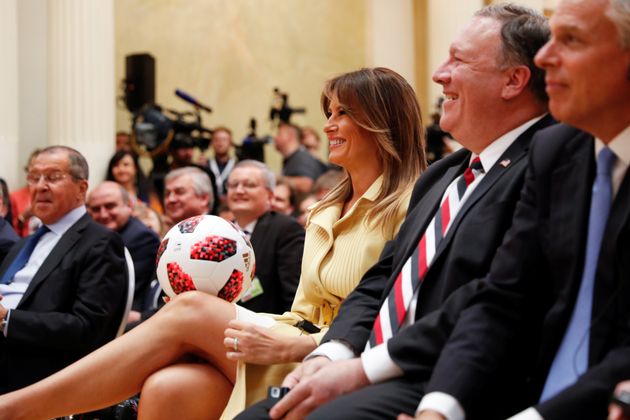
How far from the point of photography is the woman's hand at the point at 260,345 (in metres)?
2.88

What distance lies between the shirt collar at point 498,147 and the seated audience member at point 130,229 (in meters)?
3.13

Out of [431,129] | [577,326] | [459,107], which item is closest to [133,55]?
[431,129]

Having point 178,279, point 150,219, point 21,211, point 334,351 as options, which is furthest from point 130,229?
point 334,351

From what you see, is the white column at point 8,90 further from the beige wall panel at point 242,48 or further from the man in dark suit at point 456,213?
the man in dark suit at point 456,213

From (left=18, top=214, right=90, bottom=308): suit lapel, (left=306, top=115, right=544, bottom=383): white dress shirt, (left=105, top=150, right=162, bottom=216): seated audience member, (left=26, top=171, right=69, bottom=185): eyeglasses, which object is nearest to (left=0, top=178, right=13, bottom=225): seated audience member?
(left=26, top=171, right=69, bottom=185): eyeglasses

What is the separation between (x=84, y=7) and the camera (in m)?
9.07

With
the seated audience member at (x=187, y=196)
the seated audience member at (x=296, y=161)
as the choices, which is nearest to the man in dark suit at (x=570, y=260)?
the seated audience member at (x=187, y=196)

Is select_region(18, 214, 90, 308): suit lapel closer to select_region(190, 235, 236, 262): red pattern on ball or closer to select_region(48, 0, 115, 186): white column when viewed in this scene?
select_region(190, 235, 236, 262): red pattern on ball

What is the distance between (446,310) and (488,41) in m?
0.87

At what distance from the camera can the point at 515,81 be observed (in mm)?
2781

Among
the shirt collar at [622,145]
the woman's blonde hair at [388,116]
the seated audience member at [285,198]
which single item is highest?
the shirt collar at [622,145]

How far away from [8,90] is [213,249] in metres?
5.45

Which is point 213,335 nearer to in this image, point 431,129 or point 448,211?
point 448,211

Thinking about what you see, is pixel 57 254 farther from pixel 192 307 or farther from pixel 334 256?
pixel 334 256
